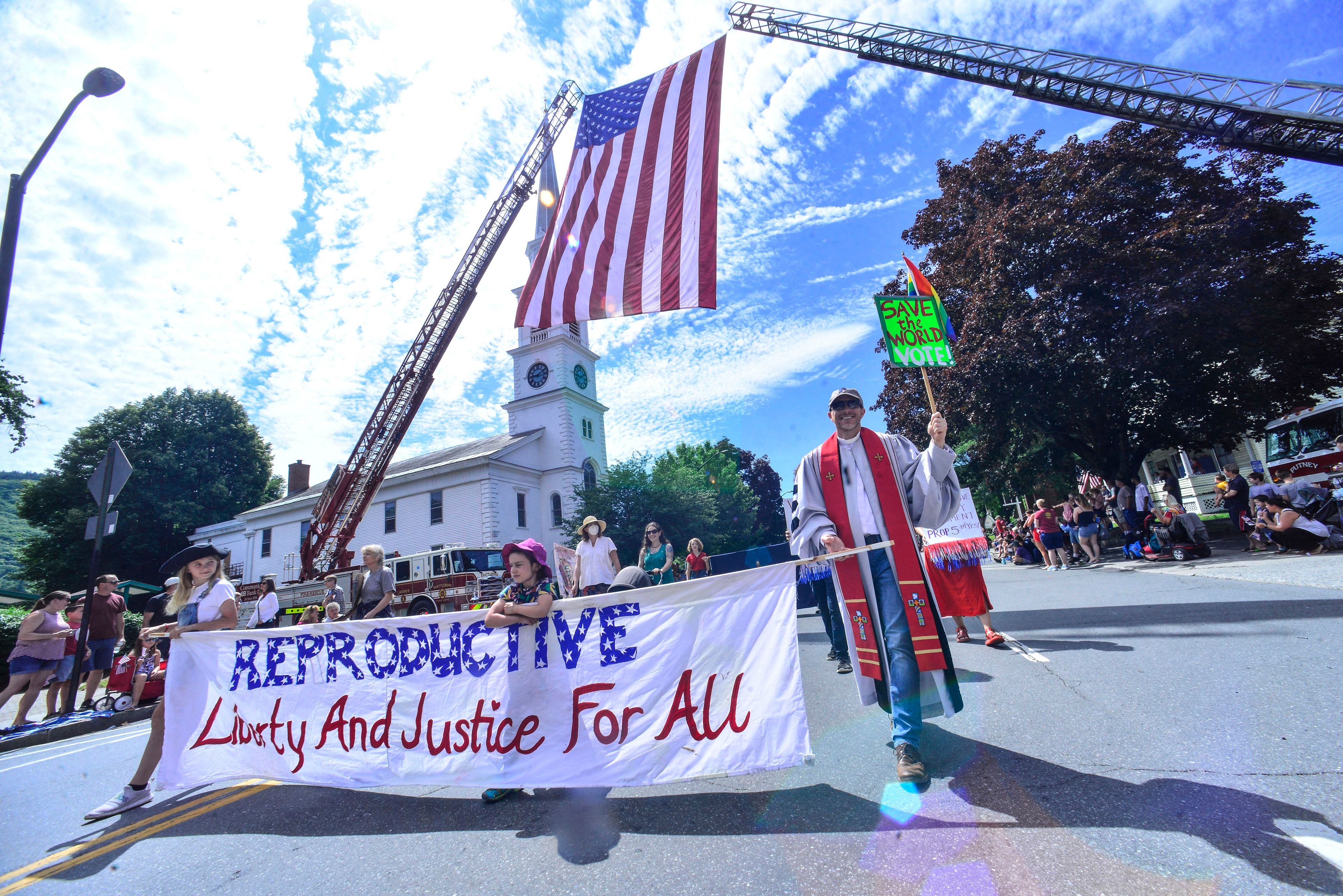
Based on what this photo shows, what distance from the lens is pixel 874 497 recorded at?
11.7ft

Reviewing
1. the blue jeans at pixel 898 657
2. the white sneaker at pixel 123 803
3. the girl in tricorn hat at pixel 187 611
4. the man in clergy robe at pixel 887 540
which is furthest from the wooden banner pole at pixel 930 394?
the white sneaker at pixel 123 803

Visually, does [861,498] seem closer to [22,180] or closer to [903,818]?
[903,818]

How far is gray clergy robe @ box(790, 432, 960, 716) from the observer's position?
3.44 metres

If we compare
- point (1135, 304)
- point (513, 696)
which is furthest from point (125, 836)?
point (1135, 304)

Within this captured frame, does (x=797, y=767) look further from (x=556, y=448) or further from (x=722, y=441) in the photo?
(x=722, y=441)

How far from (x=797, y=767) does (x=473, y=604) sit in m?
15.6

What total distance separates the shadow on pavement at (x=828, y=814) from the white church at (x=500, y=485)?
90.2 ft

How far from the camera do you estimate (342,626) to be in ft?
13.5

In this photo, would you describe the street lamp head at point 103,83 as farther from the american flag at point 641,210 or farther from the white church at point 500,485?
the white church at point 500,485

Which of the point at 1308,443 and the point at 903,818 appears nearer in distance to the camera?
the point at 903,818

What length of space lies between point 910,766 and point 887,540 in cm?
114

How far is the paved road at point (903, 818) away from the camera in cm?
215

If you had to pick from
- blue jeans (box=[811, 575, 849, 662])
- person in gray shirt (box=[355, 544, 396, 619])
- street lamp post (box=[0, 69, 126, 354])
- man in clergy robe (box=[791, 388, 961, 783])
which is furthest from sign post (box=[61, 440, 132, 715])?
man in clergy robe (box=[791, 388, 961, 783])

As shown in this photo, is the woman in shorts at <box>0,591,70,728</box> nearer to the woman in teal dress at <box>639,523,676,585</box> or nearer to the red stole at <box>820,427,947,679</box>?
the woman in teal dress at <box>639,523,676,585</box>
